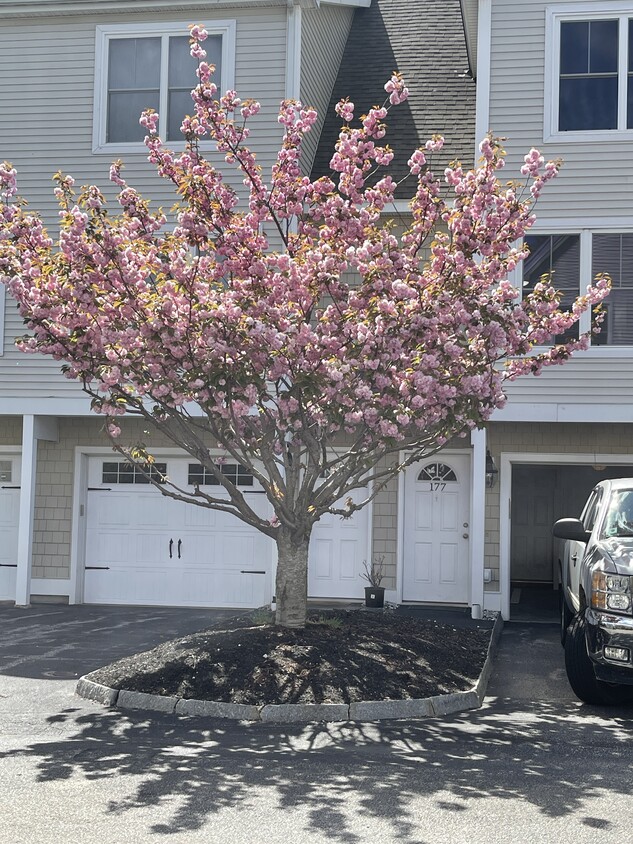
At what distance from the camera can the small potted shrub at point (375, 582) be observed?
15.0m

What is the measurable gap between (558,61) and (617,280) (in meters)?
3.20

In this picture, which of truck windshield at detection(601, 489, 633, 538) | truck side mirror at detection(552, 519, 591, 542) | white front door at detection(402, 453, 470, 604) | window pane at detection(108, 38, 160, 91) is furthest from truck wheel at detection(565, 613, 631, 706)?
window pane at detection(108, 38, 160, 91)

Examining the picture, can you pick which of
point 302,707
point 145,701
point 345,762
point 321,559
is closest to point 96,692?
point 145,701

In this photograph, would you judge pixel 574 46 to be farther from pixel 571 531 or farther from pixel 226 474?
pixel 571 531

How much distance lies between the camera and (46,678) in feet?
33.7

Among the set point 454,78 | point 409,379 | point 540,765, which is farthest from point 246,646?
point 454,78

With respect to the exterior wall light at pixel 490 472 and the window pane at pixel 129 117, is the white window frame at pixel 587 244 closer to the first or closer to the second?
the exterior wall light at pixel 490 472

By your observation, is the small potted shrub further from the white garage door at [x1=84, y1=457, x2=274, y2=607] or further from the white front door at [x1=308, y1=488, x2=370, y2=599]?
the white garage door at [x1=84, y1=457, x2=274, y2=607]

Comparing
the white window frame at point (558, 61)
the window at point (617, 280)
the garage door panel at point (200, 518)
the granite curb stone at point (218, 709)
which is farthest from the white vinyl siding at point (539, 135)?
the granite curb stone at point (218, 709)

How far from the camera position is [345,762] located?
23.4 ft

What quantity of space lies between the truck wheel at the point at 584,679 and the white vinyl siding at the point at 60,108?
362 inches

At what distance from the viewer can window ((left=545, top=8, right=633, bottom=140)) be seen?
14797mm

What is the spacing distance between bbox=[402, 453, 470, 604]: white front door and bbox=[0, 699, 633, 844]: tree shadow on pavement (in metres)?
6.79

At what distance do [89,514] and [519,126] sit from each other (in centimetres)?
880
